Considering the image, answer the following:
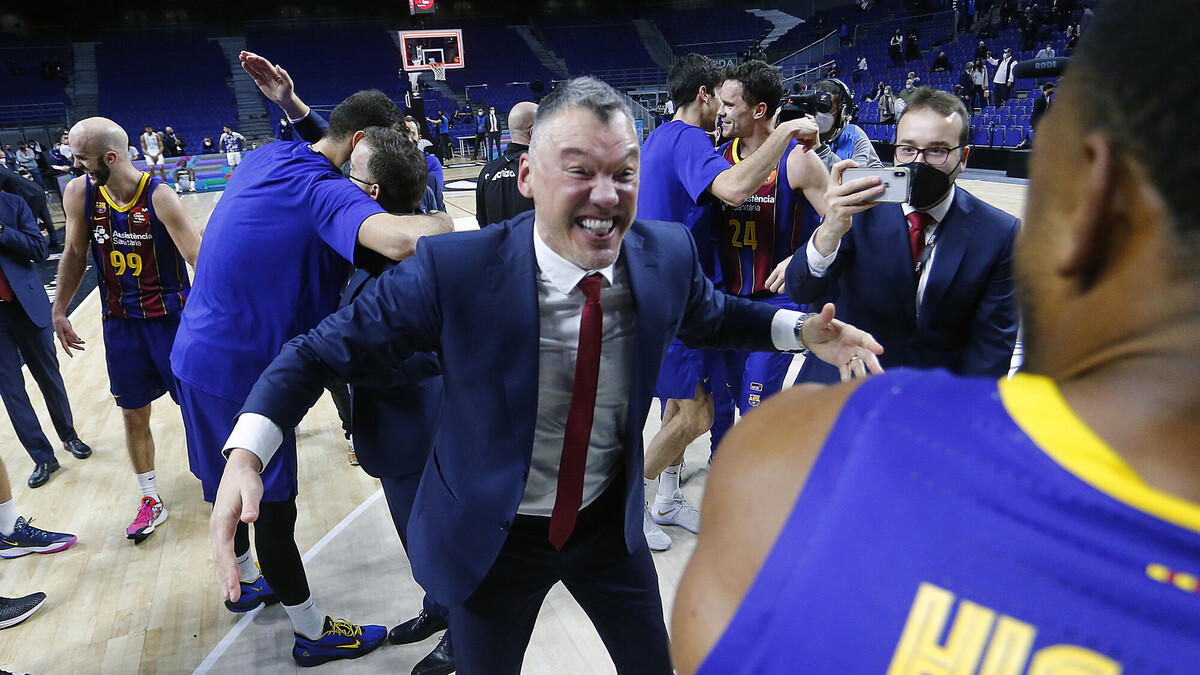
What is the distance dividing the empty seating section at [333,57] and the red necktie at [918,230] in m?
26.8

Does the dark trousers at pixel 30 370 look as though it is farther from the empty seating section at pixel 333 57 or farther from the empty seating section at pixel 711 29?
the empty seating section at pixel 711 29

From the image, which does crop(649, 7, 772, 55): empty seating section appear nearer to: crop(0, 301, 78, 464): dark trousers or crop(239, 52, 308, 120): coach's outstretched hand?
crop(0, 301, 78, 464): dark trousers

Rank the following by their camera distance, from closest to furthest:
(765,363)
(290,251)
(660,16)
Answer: (290,251), (765,363), (660,16)

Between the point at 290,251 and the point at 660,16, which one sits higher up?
the point at 660,16

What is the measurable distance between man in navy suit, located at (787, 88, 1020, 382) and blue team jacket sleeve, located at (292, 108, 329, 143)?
2171mm

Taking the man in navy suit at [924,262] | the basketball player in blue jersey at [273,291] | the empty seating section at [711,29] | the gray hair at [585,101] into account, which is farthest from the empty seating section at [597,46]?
the gray hair at [585,101]

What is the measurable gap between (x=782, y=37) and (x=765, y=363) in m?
28.0

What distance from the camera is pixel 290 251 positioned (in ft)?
8.47

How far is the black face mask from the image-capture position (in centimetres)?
230

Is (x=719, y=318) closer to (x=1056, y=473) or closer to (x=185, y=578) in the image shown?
(x=1056, y=473)

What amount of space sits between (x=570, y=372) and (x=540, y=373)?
0.24 feet

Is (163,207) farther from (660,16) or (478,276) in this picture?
(660,16)

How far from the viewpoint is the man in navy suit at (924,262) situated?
7.31ft

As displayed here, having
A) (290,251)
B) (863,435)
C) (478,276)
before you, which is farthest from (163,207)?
(863,435)
